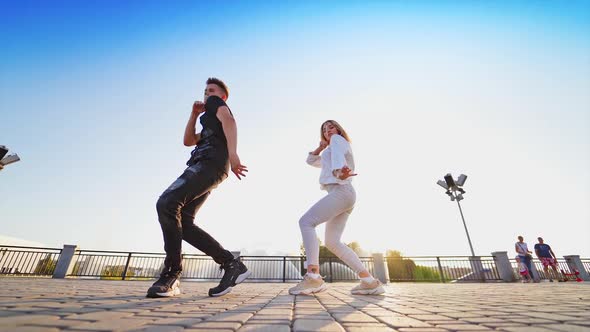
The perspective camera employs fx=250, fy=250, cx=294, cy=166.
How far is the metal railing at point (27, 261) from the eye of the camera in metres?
10.5

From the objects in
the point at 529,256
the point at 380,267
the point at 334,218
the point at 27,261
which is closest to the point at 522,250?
the point at 529,256

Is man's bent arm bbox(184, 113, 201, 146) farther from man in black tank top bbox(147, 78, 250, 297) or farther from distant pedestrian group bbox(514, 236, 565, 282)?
distant pedestrian group bbox(514, 236, 565, 282)

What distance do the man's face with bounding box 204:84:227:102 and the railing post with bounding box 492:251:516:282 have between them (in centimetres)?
1573

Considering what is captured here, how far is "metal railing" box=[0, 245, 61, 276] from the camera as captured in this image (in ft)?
34.4

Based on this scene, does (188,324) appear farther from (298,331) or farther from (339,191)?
(339,191)

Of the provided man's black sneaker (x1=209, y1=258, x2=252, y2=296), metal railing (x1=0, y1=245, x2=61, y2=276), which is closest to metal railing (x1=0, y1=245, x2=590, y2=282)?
metal railing (x1=0, y1=245, x2=61, y2=276)

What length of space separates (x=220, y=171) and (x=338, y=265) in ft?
45.0

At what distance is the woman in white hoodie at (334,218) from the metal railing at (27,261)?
13.4 meters

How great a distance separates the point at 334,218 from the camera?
3.28 meters

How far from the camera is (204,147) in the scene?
2.75 metres

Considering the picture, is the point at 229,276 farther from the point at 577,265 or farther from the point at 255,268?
the point at 577,265

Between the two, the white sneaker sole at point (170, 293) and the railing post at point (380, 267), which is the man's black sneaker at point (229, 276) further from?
the railing post at point (380, 267)

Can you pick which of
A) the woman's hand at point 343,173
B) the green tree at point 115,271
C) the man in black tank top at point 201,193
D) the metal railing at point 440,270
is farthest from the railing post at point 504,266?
the green tree at point 115,271

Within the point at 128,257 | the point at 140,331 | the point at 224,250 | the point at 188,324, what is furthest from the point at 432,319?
the point at 128,257
